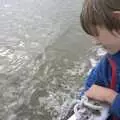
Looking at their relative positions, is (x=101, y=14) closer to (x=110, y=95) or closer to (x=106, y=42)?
(x=106, y=42)

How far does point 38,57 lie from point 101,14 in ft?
7.56

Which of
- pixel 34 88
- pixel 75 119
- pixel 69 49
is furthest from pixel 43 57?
pixel 75 119

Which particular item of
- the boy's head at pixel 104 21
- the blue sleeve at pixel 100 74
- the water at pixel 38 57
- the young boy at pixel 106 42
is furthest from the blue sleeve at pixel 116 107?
the water at pixel 38 57

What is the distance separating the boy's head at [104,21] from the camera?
177 centimetres

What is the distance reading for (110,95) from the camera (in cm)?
191

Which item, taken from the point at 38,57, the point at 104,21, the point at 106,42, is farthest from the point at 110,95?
the point at 38,57

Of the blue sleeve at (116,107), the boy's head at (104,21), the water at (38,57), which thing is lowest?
the water at (38,57)

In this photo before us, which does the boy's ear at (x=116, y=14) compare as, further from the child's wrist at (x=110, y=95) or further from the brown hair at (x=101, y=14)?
the child's wrist at (x=110, y=95)

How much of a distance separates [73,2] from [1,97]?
2808mm

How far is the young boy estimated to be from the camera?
178 centimetres

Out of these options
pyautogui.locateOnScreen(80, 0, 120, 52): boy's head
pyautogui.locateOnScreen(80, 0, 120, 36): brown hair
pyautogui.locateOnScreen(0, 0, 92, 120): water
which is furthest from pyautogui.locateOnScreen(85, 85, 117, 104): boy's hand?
pyautogui.locateOnScreen(0, 0, 92, 120): water

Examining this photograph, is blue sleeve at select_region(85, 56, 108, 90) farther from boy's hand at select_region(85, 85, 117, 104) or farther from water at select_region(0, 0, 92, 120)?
water at select_region(0, 0, 92, 120)

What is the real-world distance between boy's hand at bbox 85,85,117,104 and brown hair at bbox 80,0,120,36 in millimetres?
313

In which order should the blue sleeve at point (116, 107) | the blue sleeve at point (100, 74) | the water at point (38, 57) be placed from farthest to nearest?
the water at point (38, 57)
the blue sleeve at point (100, 74)
the blue sleeve at point (116, 107)
